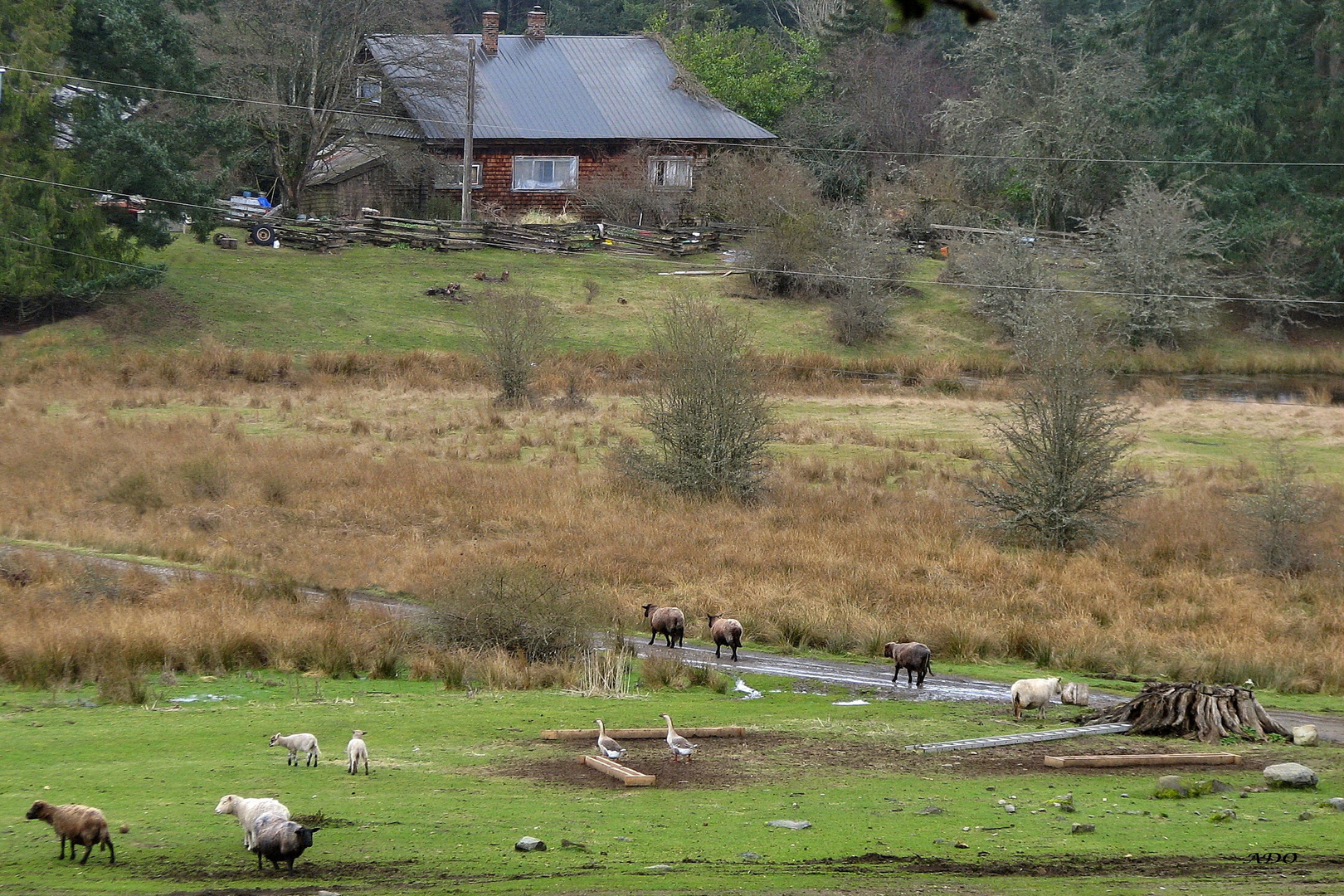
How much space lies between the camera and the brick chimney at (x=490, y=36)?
78.6m

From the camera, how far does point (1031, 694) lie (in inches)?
662

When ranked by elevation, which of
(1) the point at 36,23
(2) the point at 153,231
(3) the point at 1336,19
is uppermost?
(3) the point at 1336,19

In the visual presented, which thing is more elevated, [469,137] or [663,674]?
[469,137]

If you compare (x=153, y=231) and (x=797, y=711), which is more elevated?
(x=153, y=231)

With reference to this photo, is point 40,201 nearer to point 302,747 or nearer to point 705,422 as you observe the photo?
point 705,422

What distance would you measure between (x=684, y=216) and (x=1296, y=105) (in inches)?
1204

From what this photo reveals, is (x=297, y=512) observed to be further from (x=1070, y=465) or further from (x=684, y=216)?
(x=684, y=216)

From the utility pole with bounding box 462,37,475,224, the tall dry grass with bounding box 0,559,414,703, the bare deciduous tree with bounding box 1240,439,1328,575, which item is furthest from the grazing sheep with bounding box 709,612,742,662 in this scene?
the utility pole with bounding box 462,37,475,224

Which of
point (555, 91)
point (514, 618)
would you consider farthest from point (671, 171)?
point (514, 618)

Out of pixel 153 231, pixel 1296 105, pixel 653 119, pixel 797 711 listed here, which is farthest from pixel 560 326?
pixel 797 711

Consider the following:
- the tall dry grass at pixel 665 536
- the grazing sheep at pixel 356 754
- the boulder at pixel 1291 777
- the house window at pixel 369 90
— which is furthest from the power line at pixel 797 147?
the boulder at pixel 1291 777

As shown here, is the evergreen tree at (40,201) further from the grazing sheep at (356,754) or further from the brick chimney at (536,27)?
the grazing sheep at (356,754)

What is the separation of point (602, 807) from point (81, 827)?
4.19 meters

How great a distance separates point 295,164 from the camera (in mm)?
71062
